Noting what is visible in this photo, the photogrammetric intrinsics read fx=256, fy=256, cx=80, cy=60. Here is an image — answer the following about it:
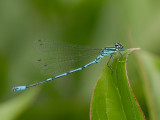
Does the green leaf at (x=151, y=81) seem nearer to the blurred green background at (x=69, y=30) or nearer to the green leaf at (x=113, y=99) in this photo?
the green leaf at (x=113, y=99)

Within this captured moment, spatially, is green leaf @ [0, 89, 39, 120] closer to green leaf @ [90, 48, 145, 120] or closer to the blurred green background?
the blurred green background

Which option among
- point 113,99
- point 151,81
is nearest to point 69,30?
point 151,81

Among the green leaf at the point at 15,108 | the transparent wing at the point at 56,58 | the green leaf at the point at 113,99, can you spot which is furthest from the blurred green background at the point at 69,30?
the green leaf at the point at 113,99

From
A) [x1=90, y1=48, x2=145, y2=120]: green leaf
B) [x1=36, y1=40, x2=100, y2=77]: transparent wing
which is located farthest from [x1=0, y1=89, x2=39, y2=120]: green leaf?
[x1=90, y1=48, x2=145, y2=120]: green leaf

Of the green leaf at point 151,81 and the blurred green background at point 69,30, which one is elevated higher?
the blurred green background at point 69,30

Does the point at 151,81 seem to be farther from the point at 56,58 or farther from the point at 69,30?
the point at 69,30
